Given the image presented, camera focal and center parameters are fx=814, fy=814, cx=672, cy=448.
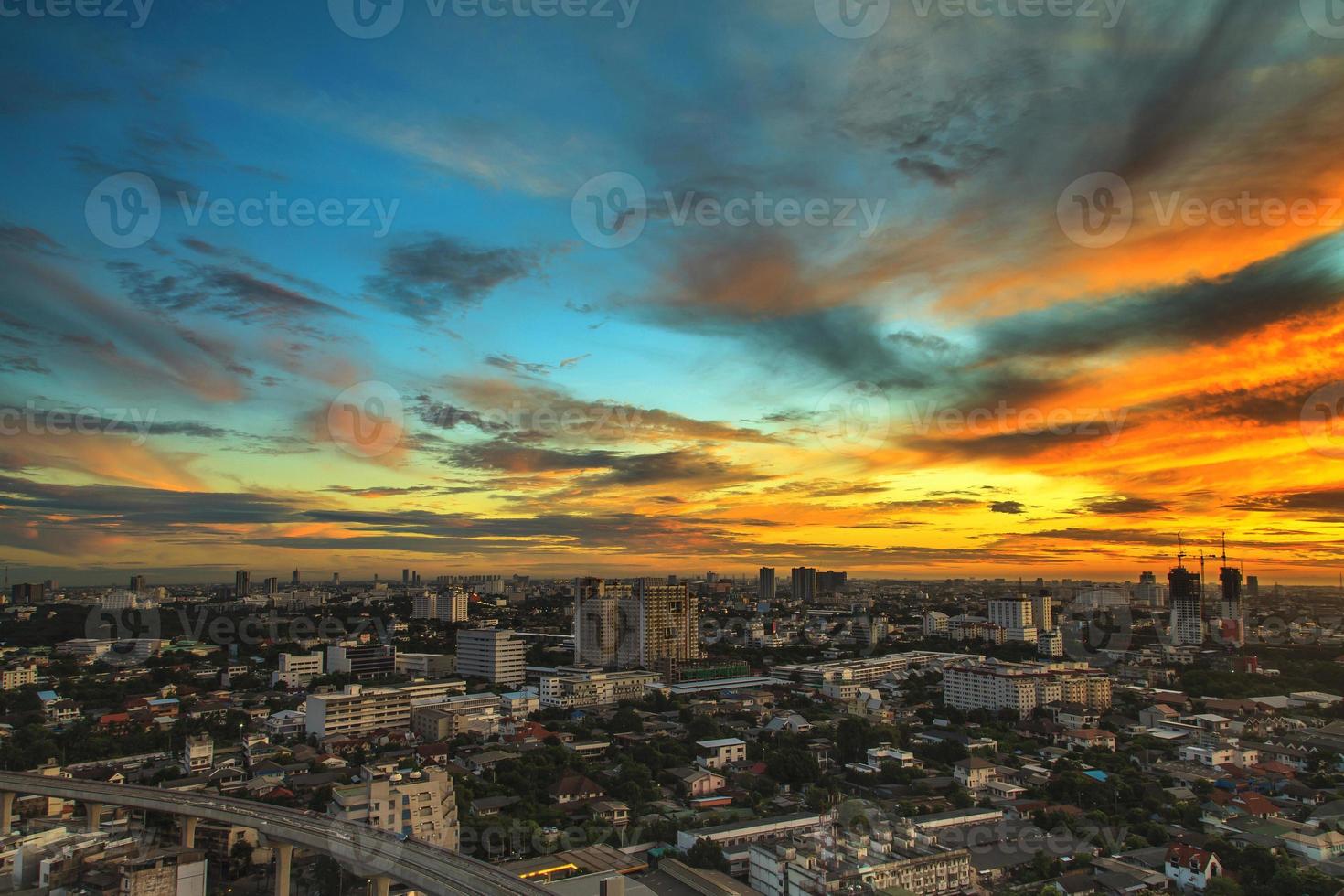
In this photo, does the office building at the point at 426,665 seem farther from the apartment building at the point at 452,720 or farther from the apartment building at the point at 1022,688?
the apartment building at the point at 1022,688

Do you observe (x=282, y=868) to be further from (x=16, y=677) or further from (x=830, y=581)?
(x=830, y=581)

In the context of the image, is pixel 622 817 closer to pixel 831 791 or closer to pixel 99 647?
pixel 831 791

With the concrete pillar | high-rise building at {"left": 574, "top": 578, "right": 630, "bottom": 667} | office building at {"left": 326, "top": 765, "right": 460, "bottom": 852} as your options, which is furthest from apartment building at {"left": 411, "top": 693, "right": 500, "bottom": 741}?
high-rise building at {"left": 574, "top": 578, "right": 630, "bottom": 667}

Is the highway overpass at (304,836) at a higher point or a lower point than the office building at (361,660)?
higher

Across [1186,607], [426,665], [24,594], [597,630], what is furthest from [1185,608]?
[24,594]

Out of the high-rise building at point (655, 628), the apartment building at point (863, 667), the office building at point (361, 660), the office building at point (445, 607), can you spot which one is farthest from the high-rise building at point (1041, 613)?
the office building at point (445, 607)

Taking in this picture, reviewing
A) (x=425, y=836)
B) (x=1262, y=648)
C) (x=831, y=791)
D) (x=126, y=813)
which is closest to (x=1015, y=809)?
(x=831, y=791)
